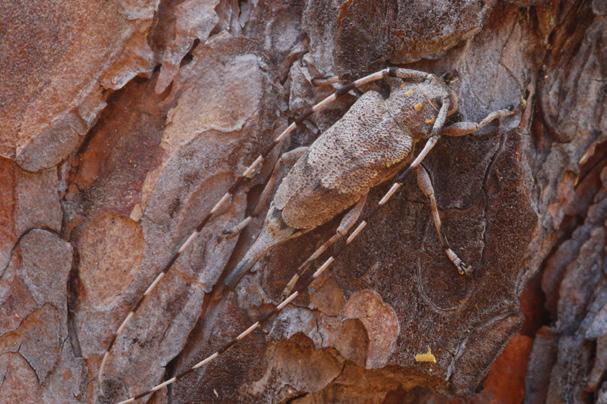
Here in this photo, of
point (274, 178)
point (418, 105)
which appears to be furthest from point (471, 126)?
point (274, 178)

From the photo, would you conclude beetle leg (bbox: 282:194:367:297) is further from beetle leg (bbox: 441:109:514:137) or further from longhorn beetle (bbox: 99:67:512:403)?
beetle leg (bbox: 441:109:514:137)

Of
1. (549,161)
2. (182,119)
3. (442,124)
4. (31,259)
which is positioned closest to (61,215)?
Answer: (31,259)

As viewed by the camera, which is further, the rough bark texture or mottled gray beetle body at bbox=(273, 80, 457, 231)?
mottled gray beetle body at bbox=(273, 80, 457, 231)

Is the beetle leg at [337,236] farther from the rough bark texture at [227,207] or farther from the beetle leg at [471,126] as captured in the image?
the beetle leg at [471,126]

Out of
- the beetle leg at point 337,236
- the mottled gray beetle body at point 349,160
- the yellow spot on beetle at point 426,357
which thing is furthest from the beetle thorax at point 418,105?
the yellow spot on beetle at point 426,357

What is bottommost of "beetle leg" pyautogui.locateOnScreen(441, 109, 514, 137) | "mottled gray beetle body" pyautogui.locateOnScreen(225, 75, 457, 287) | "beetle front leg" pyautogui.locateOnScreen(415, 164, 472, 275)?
"beetle front leg" pyautogui.locateOnScreen(415, 164, 472, 275)

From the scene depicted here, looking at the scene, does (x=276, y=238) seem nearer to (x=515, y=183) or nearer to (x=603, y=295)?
(x=515, y=183)

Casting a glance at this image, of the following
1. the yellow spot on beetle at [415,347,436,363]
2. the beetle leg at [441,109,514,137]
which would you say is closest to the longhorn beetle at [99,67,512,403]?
the beetle leg at [441,109,514,137]

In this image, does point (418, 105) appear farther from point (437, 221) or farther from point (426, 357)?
point (426, 357)
